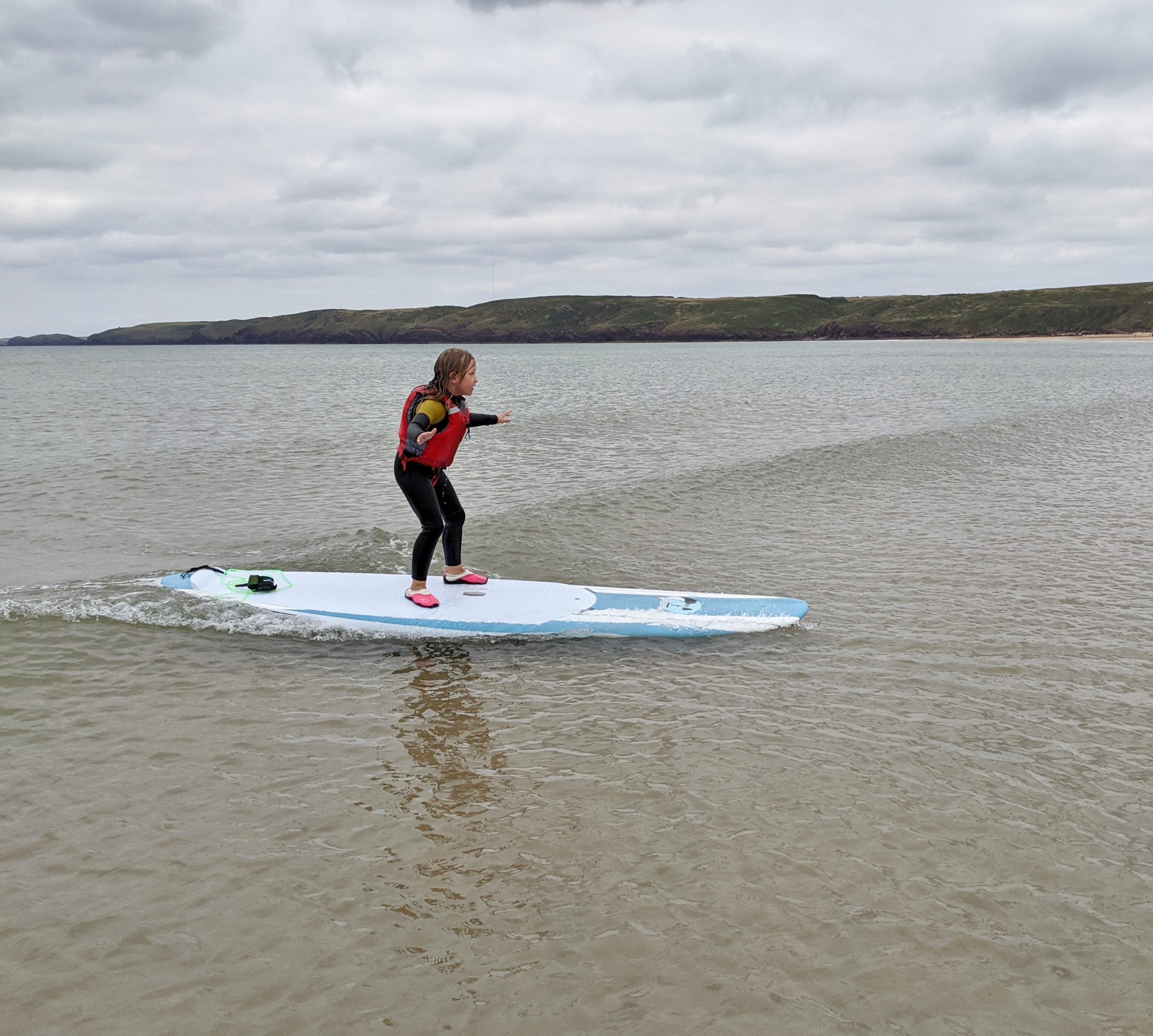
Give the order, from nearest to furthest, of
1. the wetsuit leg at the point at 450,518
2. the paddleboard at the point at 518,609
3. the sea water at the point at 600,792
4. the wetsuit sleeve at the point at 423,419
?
the sea water at the point at 600,792 → the wetsuit sleeve at the point at 423,419 → the paddleboard at the point at 518,609 → the wetsuit leg at the point at 450,518

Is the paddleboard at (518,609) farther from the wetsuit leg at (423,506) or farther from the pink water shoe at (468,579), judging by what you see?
the wetsuit leg at (423,506)

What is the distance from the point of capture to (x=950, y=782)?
6.67m

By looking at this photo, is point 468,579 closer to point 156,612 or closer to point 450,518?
point 450,518

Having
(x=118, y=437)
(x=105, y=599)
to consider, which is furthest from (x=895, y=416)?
(x=105, y=599)

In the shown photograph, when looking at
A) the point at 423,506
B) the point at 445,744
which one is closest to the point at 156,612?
the point at 423,506

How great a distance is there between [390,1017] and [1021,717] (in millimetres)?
5900

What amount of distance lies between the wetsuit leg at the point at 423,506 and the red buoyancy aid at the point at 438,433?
114 millimetres

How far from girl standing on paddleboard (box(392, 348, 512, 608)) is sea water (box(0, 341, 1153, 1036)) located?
1.45m

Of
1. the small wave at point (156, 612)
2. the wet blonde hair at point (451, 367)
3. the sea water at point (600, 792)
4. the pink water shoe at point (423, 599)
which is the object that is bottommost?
the sea water at point (600, 792)

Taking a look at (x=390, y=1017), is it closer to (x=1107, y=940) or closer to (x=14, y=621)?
(x=1107, y=940)

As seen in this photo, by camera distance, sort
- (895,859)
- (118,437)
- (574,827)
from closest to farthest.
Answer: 1. (895,859)
2. (574,827)
3. (118,437)

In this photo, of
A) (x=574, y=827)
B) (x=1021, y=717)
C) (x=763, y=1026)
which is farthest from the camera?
(x=1021, y=717)

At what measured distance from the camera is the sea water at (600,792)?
4609 mm

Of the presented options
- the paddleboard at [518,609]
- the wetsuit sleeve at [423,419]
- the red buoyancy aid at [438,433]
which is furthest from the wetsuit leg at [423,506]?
the paddleboard at [518,609]
